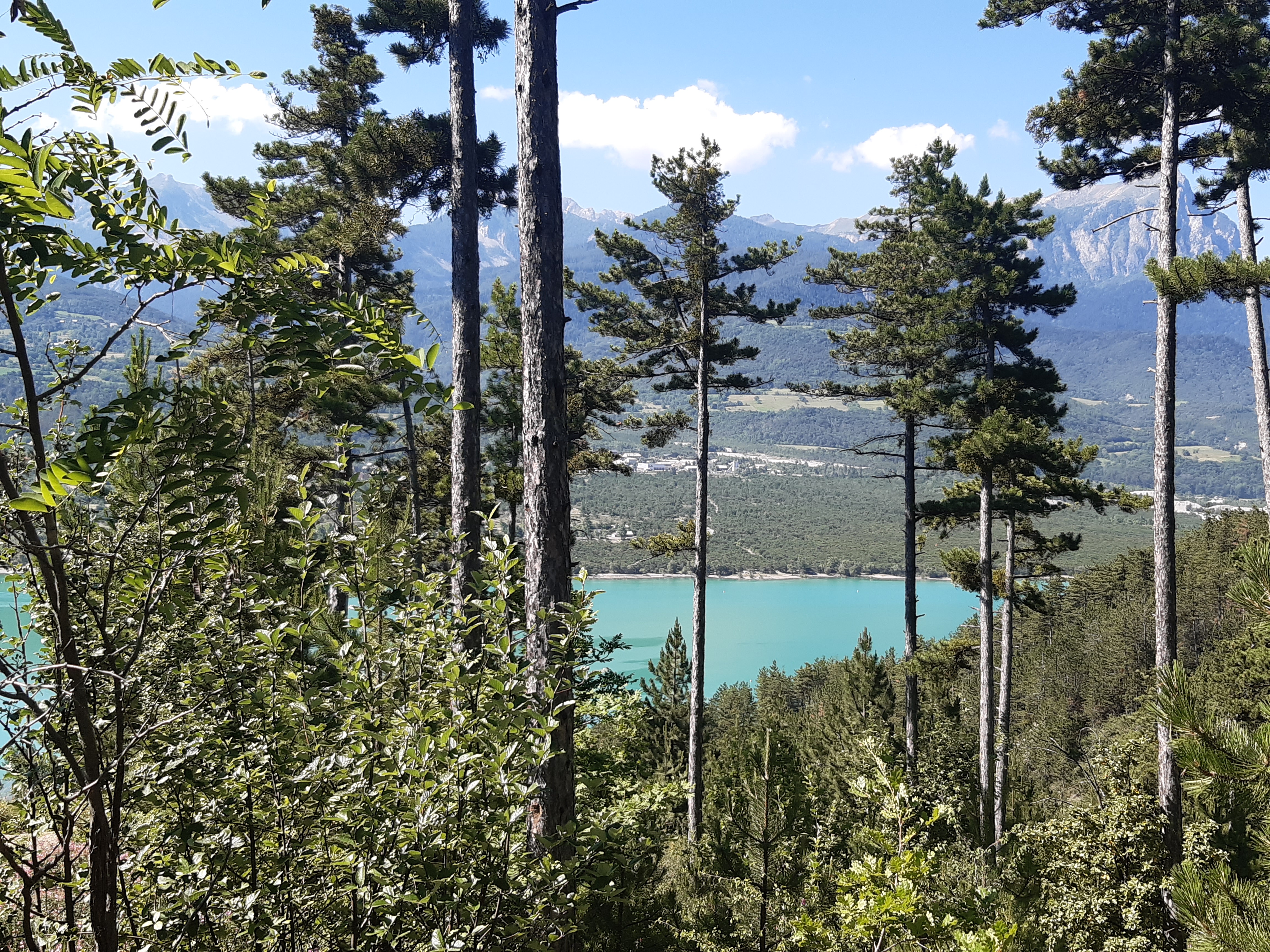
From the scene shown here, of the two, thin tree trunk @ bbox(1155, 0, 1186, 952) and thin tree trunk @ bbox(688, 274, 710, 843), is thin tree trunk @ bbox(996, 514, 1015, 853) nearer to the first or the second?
thin tree trunk @ bbox(1155, 0, 1186, 952)

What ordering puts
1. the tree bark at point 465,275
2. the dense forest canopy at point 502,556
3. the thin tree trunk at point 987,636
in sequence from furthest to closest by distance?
the thin tree trunk at point 987,636, the tree bark at point 465,275, the dense forest canopy at point 502,556

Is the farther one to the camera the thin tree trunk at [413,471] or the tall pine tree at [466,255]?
the thin tree trunk at [413,471]

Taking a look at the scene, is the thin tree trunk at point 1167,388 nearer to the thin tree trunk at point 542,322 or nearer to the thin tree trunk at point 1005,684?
the thin tree trunk at point 1005,684

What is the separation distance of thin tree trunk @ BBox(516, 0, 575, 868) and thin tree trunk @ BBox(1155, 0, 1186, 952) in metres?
5.62

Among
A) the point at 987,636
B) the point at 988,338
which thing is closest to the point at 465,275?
the point at 988,338

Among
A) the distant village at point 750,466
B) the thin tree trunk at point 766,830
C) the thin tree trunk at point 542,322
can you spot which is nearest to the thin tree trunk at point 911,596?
the thin tree trunk at point 766,830

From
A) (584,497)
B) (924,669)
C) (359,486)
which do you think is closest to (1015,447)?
(924,669)

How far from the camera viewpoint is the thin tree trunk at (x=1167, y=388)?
629 centimetres

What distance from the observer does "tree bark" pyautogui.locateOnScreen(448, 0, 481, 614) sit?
5.80 metres

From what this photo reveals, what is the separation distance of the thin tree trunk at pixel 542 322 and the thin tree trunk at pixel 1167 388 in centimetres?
562

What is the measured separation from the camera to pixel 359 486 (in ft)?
4.90

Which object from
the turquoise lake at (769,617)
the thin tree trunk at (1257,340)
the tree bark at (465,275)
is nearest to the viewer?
the tree bark at (465,275)

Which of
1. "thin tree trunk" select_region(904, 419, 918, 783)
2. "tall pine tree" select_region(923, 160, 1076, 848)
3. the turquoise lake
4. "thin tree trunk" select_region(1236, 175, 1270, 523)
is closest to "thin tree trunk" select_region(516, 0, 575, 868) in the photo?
"thin tree trunk" select_region(1236, 175, 1270, 523)

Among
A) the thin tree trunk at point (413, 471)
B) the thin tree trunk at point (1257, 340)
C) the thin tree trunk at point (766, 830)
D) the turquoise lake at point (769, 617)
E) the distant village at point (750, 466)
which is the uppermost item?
the thin tree trunk at point (1257, 340)
